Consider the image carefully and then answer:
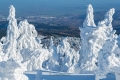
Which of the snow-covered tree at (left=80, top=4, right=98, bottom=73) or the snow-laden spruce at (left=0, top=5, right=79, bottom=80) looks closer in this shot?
the snow-covered tree at (left=80, top=4, right=98, bottom=73)

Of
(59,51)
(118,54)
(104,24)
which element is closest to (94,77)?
(118,54)

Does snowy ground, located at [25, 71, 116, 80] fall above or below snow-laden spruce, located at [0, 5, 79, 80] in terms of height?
below

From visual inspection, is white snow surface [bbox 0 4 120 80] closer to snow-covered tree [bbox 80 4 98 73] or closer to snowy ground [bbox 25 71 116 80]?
snow-covered tree [bbox 80 4 98 73]

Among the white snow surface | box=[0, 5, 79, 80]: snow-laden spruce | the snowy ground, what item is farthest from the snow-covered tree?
the snowy ground

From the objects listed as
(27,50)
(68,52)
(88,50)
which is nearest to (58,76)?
(88,50)

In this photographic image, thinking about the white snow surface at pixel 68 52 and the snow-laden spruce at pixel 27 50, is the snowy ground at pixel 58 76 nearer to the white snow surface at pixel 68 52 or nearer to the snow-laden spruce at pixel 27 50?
the white snow surface at pixel 68 52

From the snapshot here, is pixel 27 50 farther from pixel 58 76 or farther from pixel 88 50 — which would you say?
pixel 58 76

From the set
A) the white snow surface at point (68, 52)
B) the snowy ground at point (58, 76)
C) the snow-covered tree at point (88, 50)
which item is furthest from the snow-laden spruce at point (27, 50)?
the snowy ground at point (58, 76)

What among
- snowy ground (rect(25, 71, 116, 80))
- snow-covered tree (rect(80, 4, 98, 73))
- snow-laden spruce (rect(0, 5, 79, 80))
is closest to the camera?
snowy ground (rect(25, 71, 116, 80))
